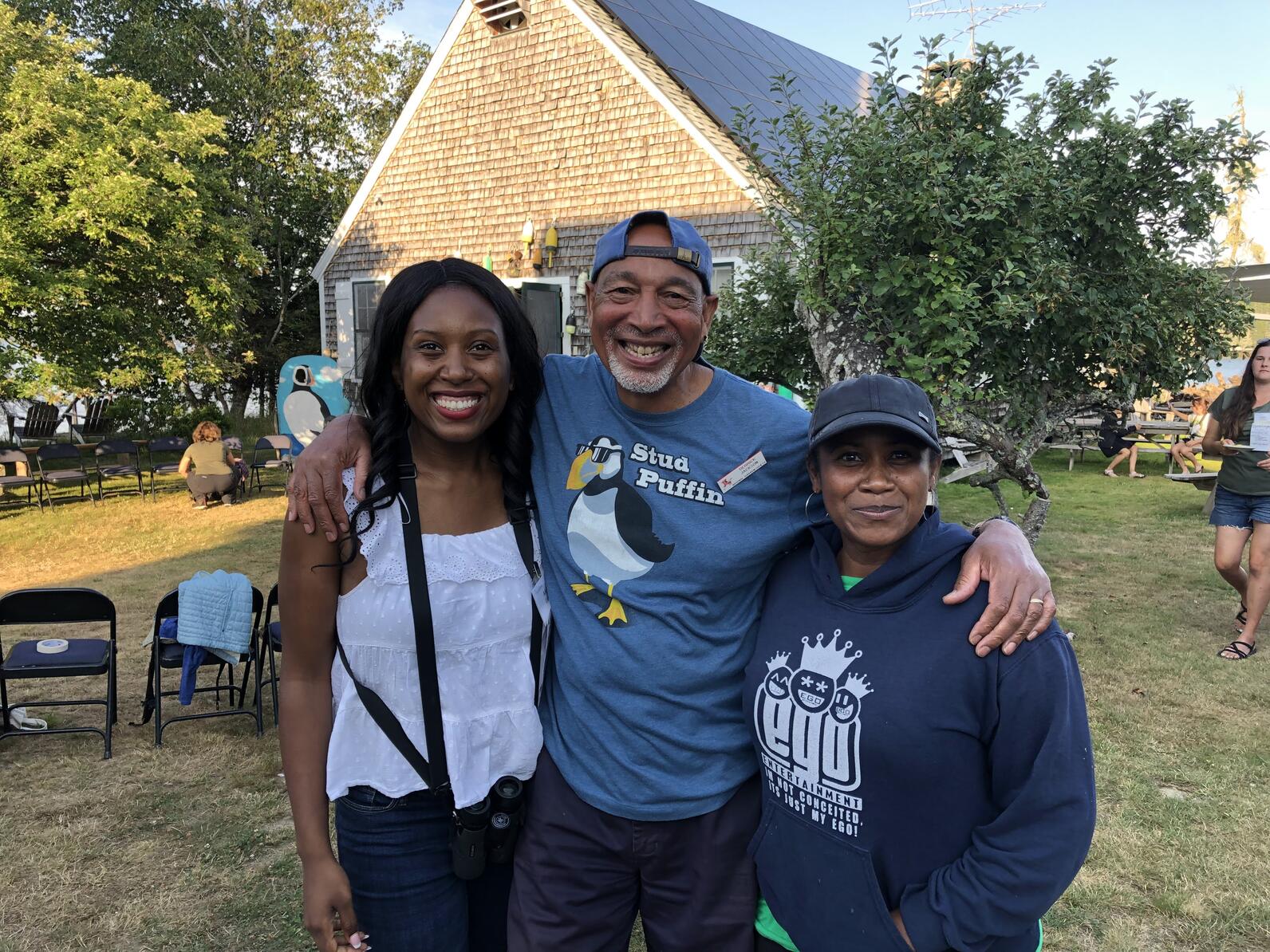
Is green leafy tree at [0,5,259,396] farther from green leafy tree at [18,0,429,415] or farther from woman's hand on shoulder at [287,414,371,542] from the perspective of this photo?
woman's hand on shoulder at [287,414,371,542]

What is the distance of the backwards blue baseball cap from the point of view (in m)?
1.91

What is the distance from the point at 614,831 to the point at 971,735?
783 millimetres

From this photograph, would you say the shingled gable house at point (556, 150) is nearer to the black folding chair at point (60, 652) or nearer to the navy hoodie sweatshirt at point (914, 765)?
the black folding chair at point (60, 652)

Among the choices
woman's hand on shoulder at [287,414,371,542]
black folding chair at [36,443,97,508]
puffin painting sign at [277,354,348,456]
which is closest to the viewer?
woman's hand on shoulder at [287,414,371,542]

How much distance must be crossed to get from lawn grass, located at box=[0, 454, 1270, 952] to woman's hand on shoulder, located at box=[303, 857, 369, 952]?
Result: 1.89 meters

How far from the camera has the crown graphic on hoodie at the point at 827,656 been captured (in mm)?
1611

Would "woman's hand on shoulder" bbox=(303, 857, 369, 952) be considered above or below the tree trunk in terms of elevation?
below

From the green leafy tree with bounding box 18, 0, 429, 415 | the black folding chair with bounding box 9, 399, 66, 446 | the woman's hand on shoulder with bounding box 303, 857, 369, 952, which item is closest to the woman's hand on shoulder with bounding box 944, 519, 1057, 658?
the woman's hand on shoulder with bounding box 303, 857, 369, 952

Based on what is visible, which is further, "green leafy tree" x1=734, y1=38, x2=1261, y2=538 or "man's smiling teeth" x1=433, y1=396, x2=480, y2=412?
"green leafy tree" x1=734, y1=38, x2=1261, y2=538

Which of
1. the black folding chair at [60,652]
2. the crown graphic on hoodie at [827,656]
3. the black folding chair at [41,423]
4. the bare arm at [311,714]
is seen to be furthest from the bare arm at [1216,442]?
the black folding chair at [41,423]

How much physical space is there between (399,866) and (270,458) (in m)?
16.3

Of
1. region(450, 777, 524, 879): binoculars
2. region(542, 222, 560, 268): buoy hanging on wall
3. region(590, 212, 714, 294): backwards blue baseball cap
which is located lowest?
region(450, 777, 524, 879): binoculars

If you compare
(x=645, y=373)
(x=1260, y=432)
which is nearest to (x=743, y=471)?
(x=645, y=373)

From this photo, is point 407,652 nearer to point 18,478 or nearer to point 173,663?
point 173,663
